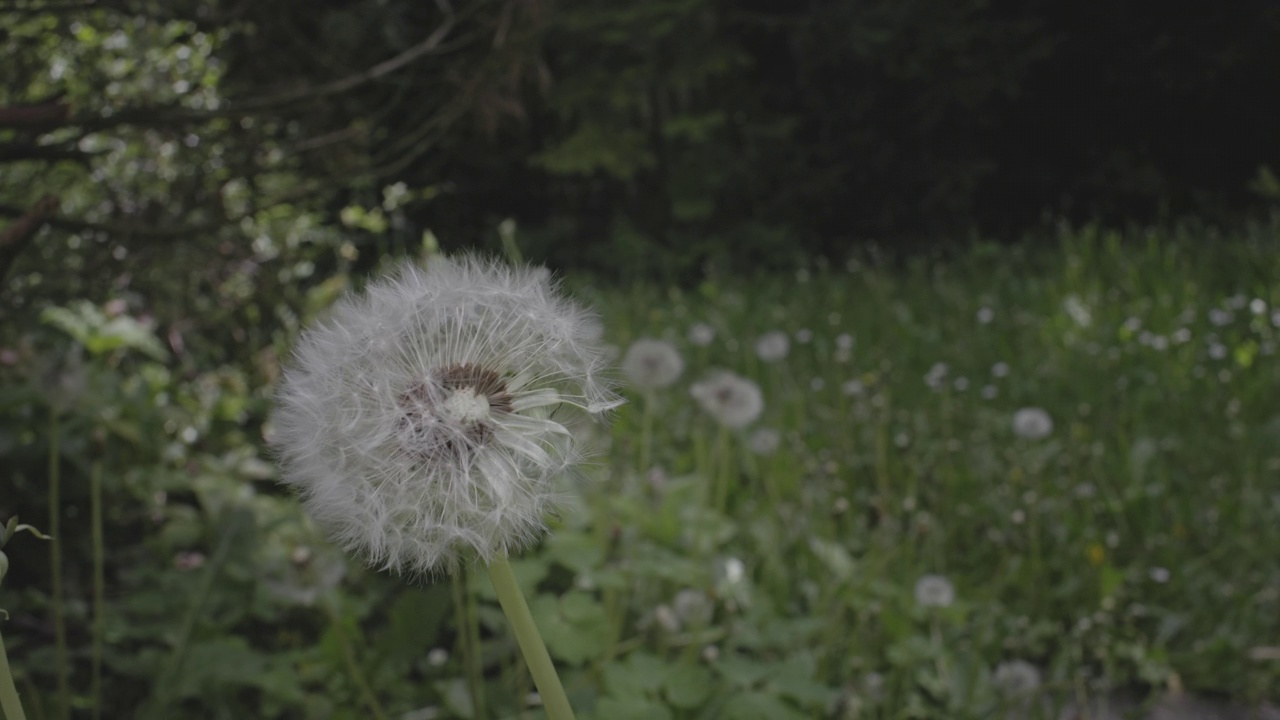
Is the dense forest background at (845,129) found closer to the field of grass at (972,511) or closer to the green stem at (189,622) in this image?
the field of grass at (972,511)

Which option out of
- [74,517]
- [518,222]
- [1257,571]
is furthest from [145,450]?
[518,222]

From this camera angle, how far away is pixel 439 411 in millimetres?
682

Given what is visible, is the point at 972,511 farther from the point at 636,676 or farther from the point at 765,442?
the point at 636,676

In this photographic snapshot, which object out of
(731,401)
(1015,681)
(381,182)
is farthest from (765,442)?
(381,182)

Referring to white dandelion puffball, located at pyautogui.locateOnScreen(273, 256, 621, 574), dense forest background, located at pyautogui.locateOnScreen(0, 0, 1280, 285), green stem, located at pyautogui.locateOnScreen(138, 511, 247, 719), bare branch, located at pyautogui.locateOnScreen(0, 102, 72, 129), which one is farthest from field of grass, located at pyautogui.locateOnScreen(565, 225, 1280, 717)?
dense forest background, located at pyautogui.locateOnScreen(0, 0, 1280, 285)

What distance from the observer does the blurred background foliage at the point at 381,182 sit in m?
2.03

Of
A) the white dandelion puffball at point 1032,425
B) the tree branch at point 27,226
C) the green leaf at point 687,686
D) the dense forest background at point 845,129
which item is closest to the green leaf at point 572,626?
the green leaf at point 687,686

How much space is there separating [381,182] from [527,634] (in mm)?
6363

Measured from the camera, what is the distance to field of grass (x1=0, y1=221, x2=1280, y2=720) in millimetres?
1823

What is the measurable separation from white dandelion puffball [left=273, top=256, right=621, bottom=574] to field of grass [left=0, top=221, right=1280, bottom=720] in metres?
0.06

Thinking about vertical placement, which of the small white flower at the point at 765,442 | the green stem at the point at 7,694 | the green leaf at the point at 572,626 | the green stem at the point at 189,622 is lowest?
→ the green stem at the point at 7,694

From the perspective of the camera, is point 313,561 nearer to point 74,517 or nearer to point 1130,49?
point 74,517

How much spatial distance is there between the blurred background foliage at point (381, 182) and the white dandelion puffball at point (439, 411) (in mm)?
580

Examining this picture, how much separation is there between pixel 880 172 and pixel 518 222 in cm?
311
